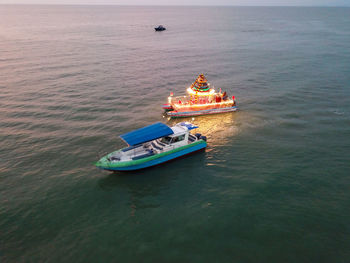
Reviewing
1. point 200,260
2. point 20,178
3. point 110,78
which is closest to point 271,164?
point 200,260

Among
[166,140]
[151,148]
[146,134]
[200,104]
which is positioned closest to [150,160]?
[151,148]

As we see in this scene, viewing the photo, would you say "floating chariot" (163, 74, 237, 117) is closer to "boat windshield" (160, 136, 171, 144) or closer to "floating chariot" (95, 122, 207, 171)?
"floating chariot" (95, 122, 207, 171)

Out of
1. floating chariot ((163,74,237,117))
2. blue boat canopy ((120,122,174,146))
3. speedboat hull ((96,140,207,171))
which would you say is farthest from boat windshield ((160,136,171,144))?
floating chariot ((163,74,237,117))

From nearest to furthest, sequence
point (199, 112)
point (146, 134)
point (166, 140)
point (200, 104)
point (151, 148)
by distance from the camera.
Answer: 1. point (146, 134)
2. point (151, 148)
3. point (166, 140)
4. point (199, 112)
5. point (200, 104)

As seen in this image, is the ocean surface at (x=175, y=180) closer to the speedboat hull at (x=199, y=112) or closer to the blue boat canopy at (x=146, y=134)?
the speedboat hull at (x=199, y=112)

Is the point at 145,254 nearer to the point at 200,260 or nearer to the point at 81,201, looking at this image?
the point at 200,260

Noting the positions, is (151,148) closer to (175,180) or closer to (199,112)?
(175,180)

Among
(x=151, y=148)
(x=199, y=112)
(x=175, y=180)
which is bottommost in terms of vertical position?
(x=175, y=180)
